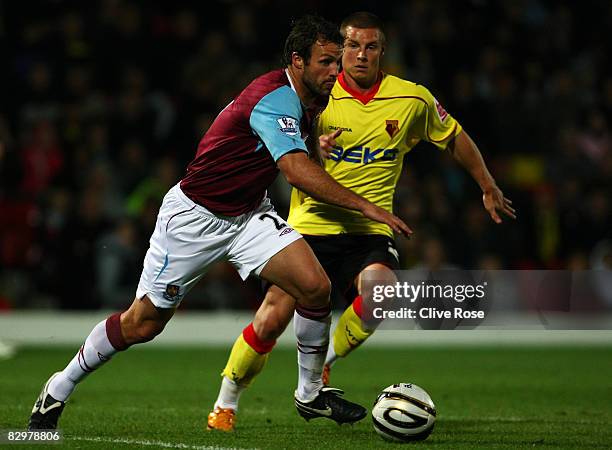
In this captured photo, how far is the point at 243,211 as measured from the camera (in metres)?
6.68

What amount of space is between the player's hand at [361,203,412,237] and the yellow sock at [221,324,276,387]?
1260 mm

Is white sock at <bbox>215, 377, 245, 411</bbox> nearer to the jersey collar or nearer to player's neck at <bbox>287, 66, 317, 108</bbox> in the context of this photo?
player's neck at <bbox>287, 66, 317, 108</bbox>

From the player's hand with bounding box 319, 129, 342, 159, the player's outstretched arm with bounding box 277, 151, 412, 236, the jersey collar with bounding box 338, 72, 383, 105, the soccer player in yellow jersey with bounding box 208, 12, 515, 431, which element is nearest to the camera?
the player's outstretched arm with bounding box 277, 151, 412, 236

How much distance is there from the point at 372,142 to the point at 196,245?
1611 mm

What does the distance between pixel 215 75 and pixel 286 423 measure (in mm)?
8245

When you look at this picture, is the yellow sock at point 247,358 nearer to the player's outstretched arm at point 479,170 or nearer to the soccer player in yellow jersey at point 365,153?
the soccer player in yellow jersey at point 365,153

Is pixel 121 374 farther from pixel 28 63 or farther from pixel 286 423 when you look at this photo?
pixel 28 63

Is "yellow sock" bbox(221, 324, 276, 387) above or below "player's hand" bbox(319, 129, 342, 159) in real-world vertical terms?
below

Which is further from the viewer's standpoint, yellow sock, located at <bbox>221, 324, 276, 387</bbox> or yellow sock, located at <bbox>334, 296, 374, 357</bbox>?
yellow sock, located at <bbox>334, 296, 374, 357</bbox>

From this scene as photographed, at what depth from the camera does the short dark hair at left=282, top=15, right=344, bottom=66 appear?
21.4ft

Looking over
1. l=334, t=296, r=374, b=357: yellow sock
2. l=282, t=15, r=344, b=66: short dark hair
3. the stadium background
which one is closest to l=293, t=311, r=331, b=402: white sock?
l=334, t=296, r=374, b=357: yellow sock

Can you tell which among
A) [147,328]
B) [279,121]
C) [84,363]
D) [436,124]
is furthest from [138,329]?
[436,124]

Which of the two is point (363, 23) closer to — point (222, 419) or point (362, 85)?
point (362, 85)

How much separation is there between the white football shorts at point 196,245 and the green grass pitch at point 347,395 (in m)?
0.83
